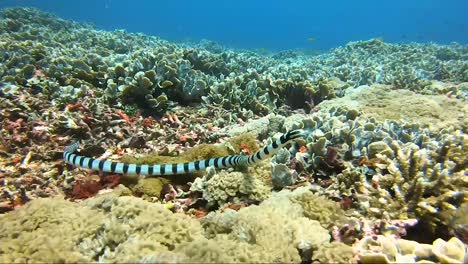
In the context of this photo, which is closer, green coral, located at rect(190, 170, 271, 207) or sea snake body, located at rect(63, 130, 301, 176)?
green coral, located at rect(190, 170, 271, 207)

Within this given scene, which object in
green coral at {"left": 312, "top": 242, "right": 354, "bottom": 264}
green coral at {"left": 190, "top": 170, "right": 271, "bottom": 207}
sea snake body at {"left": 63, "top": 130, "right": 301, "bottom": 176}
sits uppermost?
sea snake body at {"left": 63, "top": 130, "right": 301, "bottom": 176}

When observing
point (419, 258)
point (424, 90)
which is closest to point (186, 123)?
point (419, 258)

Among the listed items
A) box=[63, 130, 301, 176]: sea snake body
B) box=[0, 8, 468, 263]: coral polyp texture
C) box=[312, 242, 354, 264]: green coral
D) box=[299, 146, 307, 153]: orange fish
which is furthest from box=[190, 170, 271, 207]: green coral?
box=[312, 242, 354, 264]: green coral

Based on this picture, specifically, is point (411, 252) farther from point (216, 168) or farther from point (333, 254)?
point (216, 168)

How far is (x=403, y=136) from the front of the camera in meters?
4.11

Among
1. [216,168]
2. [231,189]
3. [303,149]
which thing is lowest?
[231,189]

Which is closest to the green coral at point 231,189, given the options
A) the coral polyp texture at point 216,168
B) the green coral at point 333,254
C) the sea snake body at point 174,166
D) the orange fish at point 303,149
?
the coral polyp texture at point 216,168

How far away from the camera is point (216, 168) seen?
4109 millimetres

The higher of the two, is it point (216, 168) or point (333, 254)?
point (216, 168)

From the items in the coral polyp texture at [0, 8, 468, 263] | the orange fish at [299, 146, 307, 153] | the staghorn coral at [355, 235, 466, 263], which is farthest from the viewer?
the orange fish at [299, 146, 307, 153]

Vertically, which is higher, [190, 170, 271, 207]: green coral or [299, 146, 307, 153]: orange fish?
[299, 146, 307, 153]: orange fish

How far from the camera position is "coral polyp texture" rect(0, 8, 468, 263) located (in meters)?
2.47

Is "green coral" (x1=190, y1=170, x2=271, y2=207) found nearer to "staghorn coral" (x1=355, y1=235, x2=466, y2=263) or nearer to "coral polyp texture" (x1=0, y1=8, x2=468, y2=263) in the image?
"coral polyp texture" (x1=0, y1=8, x2=468, y2=263)

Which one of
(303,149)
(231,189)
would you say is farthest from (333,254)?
(303,149)
